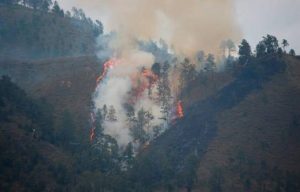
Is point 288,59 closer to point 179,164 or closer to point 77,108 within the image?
point 179,164

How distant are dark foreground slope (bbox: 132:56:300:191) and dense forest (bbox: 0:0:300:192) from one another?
30 cm

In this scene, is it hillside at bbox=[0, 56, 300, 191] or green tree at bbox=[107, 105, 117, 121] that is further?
green tree at bbox=[107, 105, 117, 121]

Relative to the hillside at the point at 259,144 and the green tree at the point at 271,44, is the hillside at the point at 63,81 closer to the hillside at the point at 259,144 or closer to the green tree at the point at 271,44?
the hillside at the point at 259,144

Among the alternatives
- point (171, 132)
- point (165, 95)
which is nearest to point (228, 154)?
point (171, 132)

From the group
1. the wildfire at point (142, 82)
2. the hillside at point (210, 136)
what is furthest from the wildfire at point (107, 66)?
the wildfire at point (142, 82)

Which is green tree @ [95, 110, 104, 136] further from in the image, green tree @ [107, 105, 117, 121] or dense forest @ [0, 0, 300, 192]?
green tree @ [107, 105, 117, 121]

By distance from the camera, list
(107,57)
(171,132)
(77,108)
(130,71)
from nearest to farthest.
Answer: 1. (171,132)
2. (77,108)
3. (130,71)
4. (107,57)

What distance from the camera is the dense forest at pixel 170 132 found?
107m

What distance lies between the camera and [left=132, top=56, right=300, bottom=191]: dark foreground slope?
109188 mm

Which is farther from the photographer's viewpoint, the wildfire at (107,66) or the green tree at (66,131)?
the wildfire at (107,66)

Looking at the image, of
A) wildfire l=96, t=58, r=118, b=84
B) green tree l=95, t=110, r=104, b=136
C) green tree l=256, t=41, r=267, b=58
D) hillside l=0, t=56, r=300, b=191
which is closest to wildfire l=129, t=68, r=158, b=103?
wildfire l=96, t=58, r=118, b=84

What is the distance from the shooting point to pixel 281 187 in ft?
352

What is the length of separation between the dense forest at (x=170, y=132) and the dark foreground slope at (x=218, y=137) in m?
0.30

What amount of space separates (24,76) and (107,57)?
3585cm
